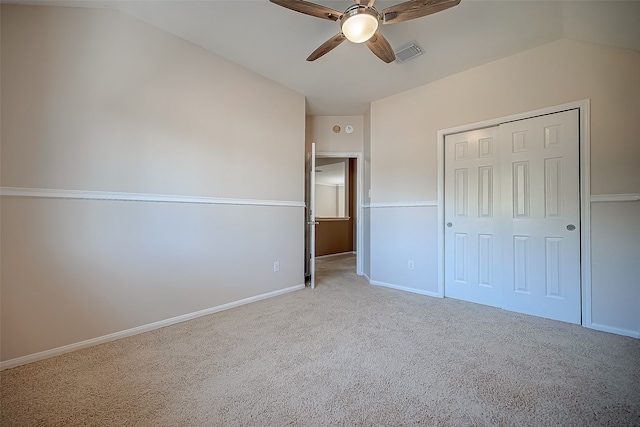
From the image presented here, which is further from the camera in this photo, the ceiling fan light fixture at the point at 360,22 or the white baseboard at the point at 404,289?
the white baseboard at the point at 404,289

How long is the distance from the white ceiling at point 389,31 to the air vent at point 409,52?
0.04 metres

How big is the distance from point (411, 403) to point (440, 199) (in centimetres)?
230

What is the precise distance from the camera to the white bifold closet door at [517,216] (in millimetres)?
2328

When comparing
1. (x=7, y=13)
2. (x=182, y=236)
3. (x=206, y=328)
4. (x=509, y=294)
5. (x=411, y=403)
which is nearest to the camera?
(x=411, y=403)

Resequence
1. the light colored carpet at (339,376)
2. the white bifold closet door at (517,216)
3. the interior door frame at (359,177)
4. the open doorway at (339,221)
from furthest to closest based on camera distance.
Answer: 1. the open doorway at (339,221)
2. the interior door frame at (359,177)
3. the white bifold closet door at (517,216)
4. the light colored carpet at (339,376)

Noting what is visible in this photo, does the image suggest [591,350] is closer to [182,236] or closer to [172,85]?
[182,236]

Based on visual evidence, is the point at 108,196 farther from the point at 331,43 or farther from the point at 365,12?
the point at 365,12

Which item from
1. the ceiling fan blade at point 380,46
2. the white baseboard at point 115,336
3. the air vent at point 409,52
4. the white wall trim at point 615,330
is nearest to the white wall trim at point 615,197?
the white wall trim at point 615,330

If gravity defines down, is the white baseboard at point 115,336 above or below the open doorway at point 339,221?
below

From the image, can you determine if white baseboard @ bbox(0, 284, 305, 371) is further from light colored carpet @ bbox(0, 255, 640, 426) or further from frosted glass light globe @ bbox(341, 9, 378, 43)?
frosted glass light globe @ bbox(341, 9, 378, 43)

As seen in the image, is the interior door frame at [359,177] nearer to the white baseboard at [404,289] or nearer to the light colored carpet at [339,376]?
the white baseboard at [404,289]

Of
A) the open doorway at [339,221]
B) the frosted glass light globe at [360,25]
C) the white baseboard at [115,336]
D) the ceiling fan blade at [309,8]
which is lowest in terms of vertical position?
the white baseboard at [115,336]

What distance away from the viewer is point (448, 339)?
198 centimetres

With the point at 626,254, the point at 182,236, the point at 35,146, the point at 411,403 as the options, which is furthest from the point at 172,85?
the point at 626,254
